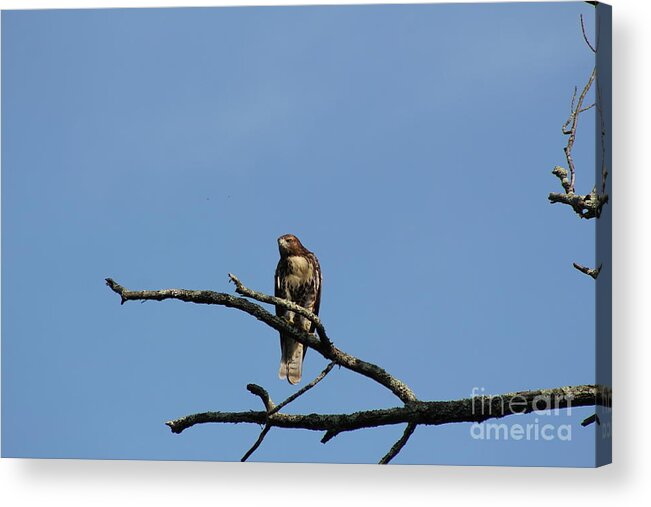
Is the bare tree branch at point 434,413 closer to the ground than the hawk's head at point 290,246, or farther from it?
closer to the ground

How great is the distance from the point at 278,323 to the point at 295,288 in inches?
35.1

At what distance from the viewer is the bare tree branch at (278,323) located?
231 inches

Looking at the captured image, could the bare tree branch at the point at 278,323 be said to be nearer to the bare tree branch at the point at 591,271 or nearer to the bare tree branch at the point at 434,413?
the bare tree branch at the point at 434,413

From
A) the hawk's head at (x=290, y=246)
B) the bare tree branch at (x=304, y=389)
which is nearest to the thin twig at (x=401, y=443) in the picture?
the bare tree branch at (x=304, y=389)

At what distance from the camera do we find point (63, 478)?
6.38 m

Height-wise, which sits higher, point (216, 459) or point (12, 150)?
point (12, 150)

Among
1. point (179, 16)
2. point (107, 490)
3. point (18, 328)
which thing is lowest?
point (107, 490)

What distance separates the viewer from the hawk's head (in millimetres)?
6246

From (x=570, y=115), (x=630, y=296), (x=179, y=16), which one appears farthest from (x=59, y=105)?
(x=630, y=296)

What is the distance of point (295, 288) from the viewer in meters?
6.80

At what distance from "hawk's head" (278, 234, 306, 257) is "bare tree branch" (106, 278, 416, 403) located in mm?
423

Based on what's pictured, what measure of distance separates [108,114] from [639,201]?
8.41 feet

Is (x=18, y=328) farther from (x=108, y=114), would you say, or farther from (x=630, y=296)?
(x=630, y=296)

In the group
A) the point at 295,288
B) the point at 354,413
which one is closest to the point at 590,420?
the point at 354,413
